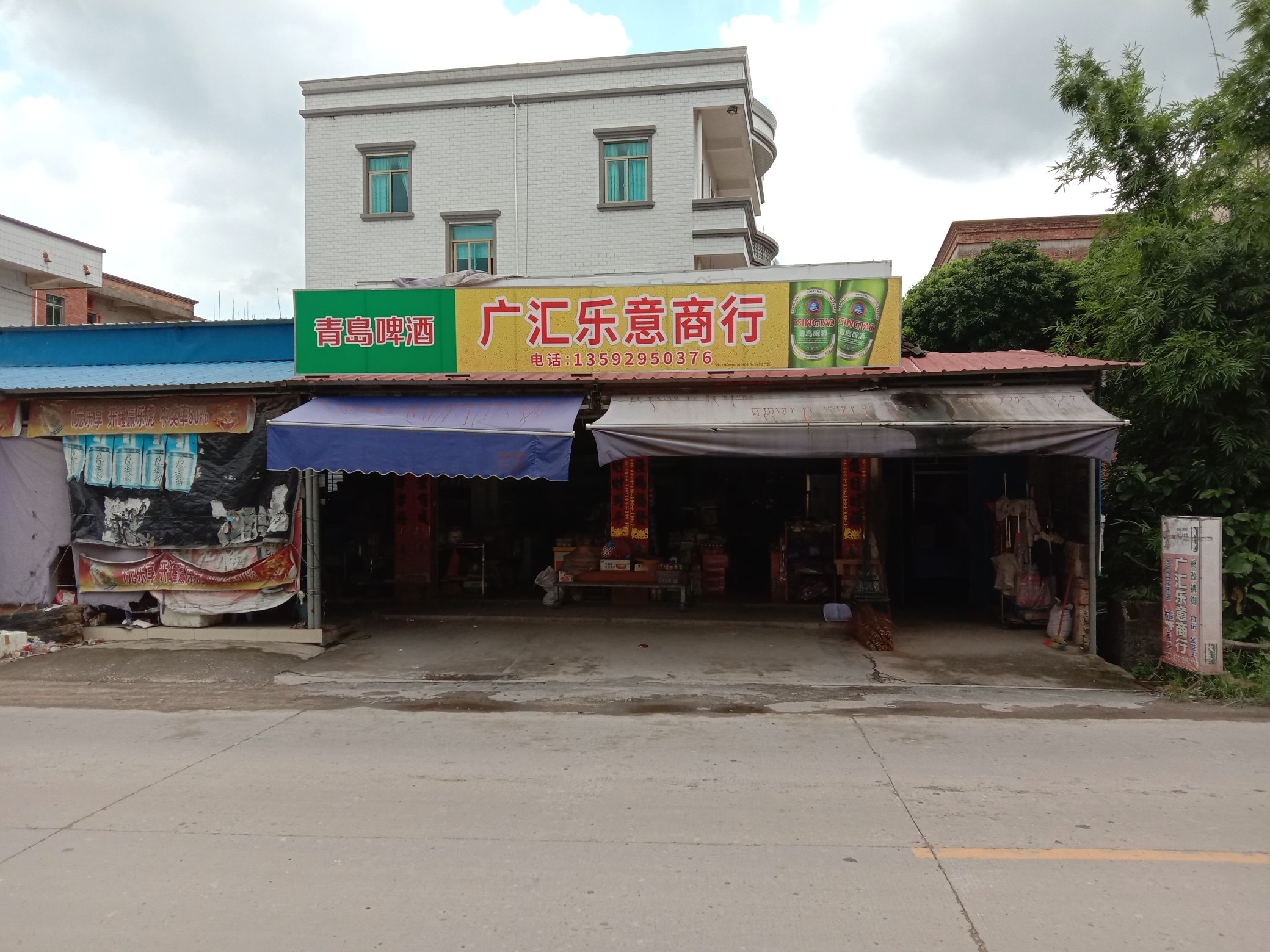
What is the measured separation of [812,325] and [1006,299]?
50.0 feet

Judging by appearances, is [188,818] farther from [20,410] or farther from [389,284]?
[389,284]

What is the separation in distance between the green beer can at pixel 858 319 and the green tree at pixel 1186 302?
313cm

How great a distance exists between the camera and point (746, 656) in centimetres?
938

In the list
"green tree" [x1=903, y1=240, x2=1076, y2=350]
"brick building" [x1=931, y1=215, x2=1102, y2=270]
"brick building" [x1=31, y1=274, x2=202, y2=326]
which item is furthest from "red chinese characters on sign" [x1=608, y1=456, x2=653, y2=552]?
"brick building" [x1=931, y1=215, x2=1102, y2=270]

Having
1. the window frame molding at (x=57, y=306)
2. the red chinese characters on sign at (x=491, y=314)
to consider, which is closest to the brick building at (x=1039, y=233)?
the red chinese characters on sign at (x=491, y=314)

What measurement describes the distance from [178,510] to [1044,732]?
398 inches

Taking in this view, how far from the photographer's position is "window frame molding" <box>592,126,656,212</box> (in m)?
19.3

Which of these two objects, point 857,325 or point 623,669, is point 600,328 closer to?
point 857,325

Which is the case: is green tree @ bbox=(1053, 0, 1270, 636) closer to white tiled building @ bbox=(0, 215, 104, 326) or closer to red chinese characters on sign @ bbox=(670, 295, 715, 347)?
red chinese characters on sign @ bbox=(670, 295, 715, 347)

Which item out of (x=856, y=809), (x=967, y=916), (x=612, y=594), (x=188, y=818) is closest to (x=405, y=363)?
(x=612, y=594)

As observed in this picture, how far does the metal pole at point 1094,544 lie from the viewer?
8.88 metres

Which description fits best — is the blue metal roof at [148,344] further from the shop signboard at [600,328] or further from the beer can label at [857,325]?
the beer can label at [857,325]

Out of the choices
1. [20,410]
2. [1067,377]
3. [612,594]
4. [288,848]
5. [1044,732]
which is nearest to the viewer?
[288,848]

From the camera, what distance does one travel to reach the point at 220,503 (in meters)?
10.1
